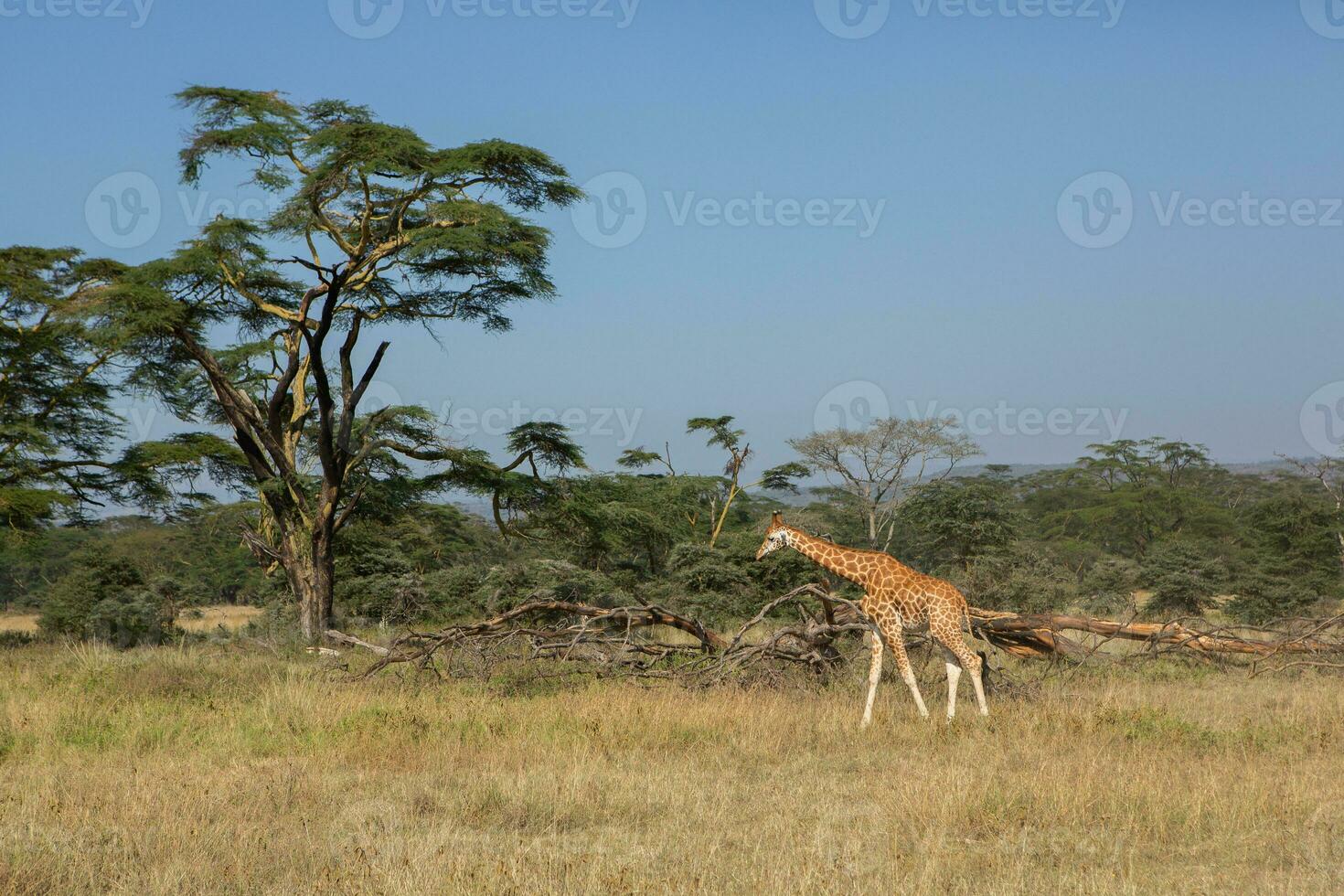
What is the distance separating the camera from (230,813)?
5895 mm

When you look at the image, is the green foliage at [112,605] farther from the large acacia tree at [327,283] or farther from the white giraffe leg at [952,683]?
the white giraffe leg at [952,683]

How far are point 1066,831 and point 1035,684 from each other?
4.59 m

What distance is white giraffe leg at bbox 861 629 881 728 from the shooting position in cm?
856

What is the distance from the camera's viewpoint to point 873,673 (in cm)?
888

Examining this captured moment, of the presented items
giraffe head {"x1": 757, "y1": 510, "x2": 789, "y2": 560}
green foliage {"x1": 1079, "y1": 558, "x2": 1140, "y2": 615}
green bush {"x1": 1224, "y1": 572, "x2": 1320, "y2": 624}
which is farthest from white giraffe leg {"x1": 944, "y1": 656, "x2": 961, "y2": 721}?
green bush {"x1": 1224, "y1": 572, "x2": 1320, "y2": 624}

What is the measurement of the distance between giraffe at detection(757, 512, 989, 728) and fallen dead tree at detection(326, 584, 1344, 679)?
1.14 feet

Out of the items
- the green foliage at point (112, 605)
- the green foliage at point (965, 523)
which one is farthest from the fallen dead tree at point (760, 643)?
the green foliage at point (965, 523)

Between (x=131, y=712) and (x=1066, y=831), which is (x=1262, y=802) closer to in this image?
(x=1066, y=831)

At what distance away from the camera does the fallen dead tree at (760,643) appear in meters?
10.5

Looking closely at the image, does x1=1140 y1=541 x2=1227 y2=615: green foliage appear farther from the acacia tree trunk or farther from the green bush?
the acacia tree trunk

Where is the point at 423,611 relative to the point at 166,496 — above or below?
below

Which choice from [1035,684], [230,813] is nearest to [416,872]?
[230,813]

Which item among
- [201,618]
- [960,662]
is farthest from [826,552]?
[201,618]

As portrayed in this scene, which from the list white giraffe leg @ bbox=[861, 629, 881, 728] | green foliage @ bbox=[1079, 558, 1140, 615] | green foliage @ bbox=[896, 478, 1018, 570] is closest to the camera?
white giraffe leg @ bbox=[861, 629, 881, 728]
